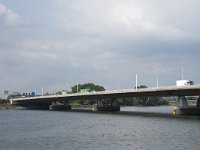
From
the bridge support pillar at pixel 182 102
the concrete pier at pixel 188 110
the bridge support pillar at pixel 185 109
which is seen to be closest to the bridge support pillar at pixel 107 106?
the bridge support pillar at pixel 182 102

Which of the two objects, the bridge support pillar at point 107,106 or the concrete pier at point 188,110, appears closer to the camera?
the concrete pier at point 188,110

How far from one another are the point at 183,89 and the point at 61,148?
62124 millimetres

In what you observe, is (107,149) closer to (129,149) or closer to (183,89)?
(129,149)

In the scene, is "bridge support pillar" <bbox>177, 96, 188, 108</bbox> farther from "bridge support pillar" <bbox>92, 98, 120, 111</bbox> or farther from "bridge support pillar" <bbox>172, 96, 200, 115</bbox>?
"bridge support pillar" <bbox>92, 98, 120, 111</bbox>

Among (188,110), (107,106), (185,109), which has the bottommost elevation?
(188,110)

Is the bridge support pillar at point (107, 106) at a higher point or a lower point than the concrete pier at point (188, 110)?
higher

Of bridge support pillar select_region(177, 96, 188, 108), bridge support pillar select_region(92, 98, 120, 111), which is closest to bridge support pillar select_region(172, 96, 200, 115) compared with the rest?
bridge support pillar select_region(177, 96, 188, 108)

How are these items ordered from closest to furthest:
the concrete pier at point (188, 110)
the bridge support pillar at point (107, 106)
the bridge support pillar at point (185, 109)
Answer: the concrete pier at point (188, 110)
the bridge support pillar at point (185, 109)
the bridge support pillar at point (107, 106)

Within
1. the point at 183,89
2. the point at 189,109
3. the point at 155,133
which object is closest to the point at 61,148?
the point at 155,133

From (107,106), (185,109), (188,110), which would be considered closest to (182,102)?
(185,109)

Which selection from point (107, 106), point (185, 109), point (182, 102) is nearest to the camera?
point (185, 109)

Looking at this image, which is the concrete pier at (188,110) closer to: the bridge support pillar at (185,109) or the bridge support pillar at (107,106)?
the bridge support pillar at (185,109)

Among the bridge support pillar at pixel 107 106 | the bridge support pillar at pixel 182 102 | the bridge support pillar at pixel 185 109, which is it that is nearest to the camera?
the bridge support pillar at pixel 185 109

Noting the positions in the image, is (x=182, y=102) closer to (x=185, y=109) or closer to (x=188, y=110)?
(x=185, y=109)
